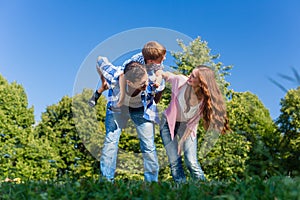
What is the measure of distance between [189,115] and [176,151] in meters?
0.61

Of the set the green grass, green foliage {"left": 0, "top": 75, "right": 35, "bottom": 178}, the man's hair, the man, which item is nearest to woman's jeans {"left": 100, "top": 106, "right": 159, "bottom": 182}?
the man

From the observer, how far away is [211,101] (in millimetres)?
5969

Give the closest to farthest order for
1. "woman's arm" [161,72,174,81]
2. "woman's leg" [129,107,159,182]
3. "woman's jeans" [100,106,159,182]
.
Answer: "woman's jeans" [100,106,159,182]
"woman's leg" [129,107,159,182]
"woman's arm" [161,72,174,81]

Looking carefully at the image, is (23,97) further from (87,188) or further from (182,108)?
(87,188)

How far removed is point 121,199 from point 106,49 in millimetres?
3773

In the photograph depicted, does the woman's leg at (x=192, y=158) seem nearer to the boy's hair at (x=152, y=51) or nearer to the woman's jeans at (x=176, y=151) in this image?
the woman's jeans at (x=176, y=151)

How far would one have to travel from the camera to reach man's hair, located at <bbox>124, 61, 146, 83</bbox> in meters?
5.42

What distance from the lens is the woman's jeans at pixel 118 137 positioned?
542 cm

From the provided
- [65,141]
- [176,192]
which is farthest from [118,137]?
[65,141]

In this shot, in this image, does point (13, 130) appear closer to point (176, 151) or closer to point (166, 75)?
point (166, 75)

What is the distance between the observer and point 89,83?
6.09m

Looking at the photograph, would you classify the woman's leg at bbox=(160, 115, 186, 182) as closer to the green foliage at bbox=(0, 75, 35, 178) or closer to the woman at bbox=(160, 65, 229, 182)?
the woman at bbox=(160, 65, 229, 182)

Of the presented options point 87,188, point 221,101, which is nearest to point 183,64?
point 221,101

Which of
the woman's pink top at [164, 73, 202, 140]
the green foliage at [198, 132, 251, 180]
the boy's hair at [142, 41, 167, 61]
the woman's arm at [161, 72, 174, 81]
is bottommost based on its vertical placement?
the woman's pink top at [164, 73, 202, 140]
